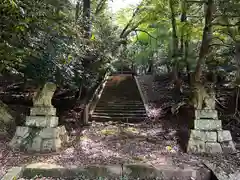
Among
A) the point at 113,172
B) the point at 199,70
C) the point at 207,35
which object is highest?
the point at 207,35

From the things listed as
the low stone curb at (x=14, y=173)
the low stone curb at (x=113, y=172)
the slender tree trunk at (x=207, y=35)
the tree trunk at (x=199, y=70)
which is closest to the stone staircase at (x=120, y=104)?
the tree trunk at (x=199, y=70)

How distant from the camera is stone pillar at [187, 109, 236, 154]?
15.4 ft

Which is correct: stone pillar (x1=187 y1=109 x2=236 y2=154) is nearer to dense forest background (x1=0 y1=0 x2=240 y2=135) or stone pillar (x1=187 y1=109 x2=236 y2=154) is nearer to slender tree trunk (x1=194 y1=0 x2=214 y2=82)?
dense forest background (x1=0 y1=0 x2=240 y2=135)

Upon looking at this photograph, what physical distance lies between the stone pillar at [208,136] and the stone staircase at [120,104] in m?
3.07

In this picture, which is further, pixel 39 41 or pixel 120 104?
pixel 120 104

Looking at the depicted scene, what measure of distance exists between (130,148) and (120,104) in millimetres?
4093

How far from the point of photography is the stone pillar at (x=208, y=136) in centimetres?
470

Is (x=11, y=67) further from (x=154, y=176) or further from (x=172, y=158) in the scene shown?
(x=172, y=158)

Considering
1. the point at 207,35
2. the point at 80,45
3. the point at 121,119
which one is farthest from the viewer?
the point at 121,119

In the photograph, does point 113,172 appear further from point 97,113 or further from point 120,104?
point 120,104

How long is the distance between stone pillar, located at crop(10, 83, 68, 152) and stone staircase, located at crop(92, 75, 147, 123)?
120 inches

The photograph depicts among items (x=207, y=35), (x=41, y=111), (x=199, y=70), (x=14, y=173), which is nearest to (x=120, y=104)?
(x=199, y=70)

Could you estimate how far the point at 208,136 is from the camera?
4754 millimetres

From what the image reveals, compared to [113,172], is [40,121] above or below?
above
